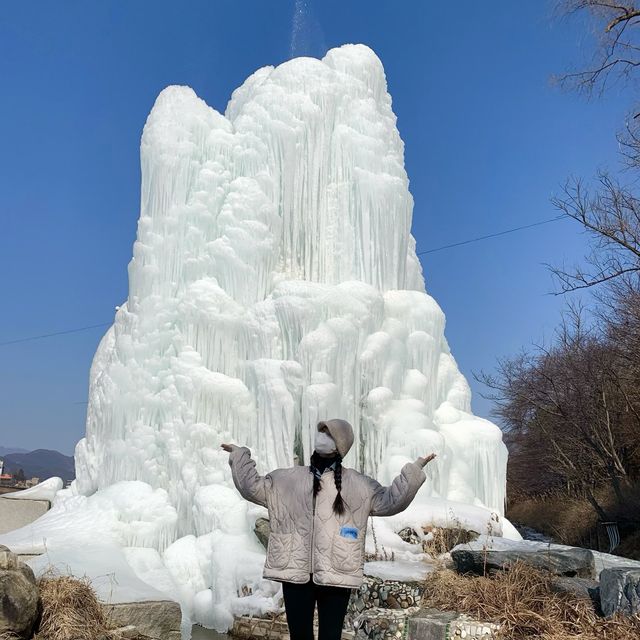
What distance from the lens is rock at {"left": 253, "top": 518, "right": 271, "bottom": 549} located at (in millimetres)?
7965

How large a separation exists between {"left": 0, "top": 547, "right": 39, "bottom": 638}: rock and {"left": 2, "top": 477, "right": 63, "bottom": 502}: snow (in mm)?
8831

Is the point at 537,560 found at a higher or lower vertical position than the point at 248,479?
lower

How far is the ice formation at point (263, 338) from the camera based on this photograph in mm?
8820

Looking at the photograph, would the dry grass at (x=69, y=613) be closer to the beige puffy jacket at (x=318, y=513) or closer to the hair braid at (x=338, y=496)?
the beige puffy jacket at (x=318, y=513)

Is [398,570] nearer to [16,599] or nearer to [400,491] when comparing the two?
[16,599]

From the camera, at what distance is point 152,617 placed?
621 cm

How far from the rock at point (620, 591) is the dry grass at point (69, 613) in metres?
3.51

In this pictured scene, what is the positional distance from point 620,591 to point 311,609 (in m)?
2.37

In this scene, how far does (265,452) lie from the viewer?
9.11m

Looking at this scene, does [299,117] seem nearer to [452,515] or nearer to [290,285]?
[290,285]

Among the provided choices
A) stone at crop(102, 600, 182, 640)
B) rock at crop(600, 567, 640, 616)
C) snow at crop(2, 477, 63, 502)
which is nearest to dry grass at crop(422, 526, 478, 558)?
stone at crop(102, 600, 182, 640)

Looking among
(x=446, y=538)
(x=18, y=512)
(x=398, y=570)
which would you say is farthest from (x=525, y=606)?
(x=18, y=512)

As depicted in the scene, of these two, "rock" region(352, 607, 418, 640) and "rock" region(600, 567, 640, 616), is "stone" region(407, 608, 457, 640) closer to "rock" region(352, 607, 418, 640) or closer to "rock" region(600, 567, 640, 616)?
"rock" region(352, 607, 418, 640)

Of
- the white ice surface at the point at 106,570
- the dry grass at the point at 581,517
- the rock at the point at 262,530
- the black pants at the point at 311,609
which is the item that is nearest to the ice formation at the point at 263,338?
the rock at the point at 262,530
